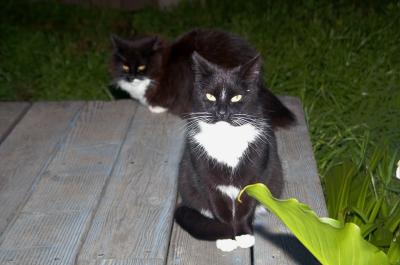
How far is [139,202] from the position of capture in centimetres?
221

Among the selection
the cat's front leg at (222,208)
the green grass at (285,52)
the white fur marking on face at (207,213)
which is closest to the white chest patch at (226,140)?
the cat's front leg at (222,208)

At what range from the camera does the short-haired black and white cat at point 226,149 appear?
198 cm

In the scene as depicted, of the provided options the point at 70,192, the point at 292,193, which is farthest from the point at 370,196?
the point at 70,192

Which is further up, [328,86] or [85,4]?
[328,86]

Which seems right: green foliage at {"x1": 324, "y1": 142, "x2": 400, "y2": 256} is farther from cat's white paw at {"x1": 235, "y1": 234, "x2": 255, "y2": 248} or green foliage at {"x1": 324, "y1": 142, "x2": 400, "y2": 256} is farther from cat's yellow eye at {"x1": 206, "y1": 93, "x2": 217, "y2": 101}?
cat's yellow eye at {"x1": 206, "y1": 93, "x2": 217, "y2": 101}

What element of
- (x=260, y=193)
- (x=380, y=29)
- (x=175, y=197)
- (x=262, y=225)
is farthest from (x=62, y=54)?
(x=260, y=193)

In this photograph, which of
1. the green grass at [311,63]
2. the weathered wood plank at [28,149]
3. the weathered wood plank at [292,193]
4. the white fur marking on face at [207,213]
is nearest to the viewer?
the weathered wood plank at [292,193]

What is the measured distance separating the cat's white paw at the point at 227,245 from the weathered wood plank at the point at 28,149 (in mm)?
A: 728

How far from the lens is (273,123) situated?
2.74 metres

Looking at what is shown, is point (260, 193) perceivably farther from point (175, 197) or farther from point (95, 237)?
point (175, 197)

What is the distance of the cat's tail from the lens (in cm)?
194

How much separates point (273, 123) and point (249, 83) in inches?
29.3

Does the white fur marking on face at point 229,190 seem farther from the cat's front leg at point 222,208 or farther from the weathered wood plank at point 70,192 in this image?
the weathered wood plank at point 70,192

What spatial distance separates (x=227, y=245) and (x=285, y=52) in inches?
99.5
